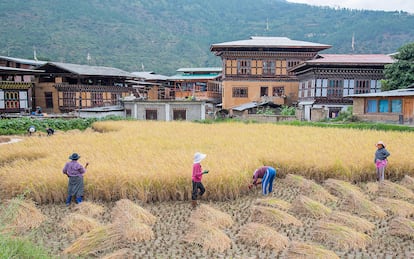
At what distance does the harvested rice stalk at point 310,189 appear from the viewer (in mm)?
8280

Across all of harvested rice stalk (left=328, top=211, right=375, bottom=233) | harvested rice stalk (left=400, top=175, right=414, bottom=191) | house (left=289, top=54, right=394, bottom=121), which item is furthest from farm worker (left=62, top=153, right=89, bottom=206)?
house (left=289, top=54, right=394, bottom=121)

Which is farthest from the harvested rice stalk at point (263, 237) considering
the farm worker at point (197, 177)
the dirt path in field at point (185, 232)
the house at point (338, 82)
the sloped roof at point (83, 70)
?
the sloped roof at point (83, 70)

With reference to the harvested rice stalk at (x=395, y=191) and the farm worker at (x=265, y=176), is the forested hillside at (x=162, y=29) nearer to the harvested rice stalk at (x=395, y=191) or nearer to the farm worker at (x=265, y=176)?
the harvested rice stalk at (x=395, y=191)

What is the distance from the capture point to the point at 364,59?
2736cm

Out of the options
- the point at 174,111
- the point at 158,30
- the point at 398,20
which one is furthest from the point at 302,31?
the point at 174,111

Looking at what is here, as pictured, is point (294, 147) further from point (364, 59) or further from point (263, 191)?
point (364, 59)

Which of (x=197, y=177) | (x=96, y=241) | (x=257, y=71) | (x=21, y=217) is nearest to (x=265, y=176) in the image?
(x=197, y=177)

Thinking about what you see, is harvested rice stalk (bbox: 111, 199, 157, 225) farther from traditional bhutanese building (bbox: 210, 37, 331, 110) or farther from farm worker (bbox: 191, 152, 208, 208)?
traditional bhutanese building (bbox: 210, 37, 331, 110)

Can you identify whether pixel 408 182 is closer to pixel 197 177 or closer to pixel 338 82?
pixel 197 177

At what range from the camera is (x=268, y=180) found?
334 inches

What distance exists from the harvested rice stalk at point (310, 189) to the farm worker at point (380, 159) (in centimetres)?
181

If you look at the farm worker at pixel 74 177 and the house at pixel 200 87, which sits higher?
the house at pixel 200 87

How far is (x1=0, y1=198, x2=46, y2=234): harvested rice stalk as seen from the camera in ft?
21.9

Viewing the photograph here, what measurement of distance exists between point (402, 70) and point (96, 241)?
2430 cm
